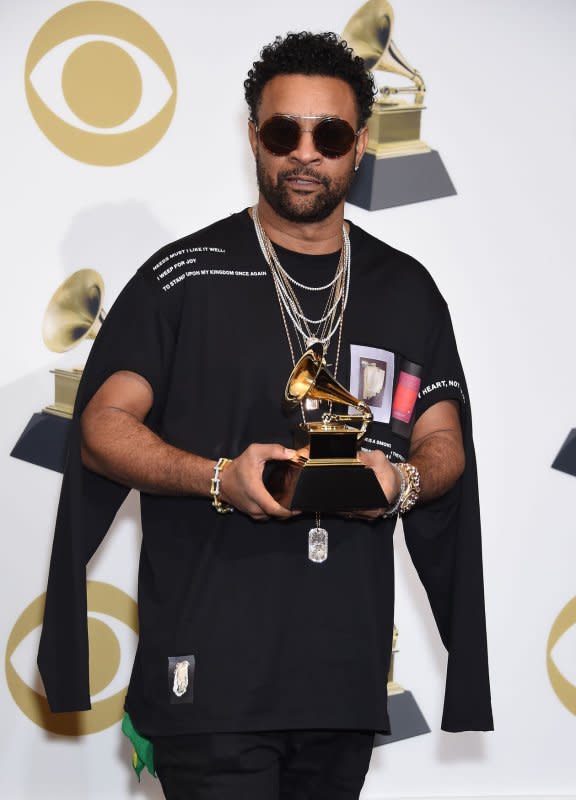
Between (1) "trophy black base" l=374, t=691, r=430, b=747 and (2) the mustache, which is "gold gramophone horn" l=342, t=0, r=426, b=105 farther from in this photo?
(1) "trophy black base" l=374, t=691, r=430, b=747

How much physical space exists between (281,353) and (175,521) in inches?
14.3

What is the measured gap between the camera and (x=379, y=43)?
11.0ft

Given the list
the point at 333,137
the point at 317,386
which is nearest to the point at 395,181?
the point at 333,137

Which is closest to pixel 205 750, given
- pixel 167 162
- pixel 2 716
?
pixel 2 716

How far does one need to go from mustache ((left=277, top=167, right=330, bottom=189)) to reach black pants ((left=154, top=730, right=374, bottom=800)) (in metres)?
1.01

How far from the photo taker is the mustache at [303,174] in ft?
7.67

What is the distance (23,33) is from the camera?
3172 mm

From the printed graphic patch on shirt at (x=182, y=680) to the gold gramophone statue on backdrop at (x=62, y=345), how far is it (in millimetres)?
1179

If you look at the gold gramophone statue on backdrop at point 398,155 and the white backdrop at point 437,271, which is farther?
the gold gramophone statue on backdrop at point 398,155

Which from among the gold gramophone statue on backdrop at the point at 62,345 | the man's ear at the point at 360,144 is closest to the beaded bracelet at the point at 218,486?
the man's ear at the point at 360,144

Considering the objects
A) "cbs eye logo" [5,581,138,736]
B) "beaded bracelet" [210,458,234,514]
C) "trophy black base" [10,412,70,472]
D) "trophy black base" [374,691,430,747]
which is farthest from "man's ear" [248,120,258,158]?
"trophy black base" [374,691,430,747]

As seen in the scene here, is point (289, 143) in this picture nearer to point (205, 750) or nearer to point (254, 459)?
point (254, 459)

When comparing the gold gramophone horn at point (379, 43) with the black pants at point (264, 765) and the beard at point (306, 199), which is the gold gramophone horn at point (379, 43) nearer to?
the beard at point (306, 199)

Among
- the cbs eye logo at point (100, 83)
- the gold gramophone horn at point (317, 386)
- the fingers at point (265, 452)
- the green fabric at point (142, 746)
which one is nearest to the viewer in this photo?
the fingers at point (265, 452)
